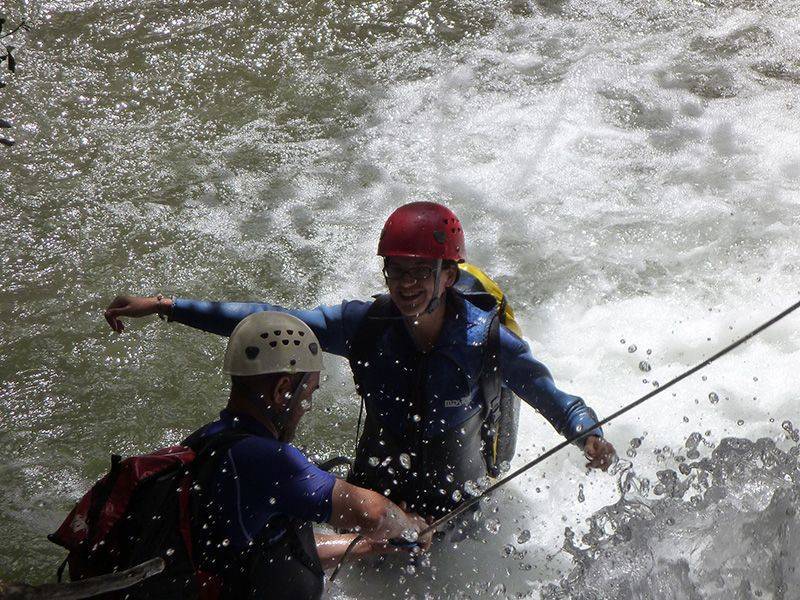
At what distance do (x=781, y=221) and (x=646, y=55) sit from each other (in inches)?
112

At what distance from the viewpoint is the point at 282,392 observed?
2887 mm

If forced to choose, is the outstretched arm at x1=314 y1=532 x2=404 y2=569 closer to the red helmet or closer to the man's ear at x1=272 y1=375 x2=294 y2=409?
the man's ear at x1=272 y1=375 x2=294 y2=409

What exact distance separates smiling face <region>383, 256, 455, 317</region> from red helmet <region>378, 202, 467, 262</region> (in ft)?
0.12

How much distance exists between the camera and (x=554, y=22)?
31.7 ft

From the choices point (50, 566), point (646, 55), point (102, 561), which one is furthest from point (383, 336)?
point (646, 55)

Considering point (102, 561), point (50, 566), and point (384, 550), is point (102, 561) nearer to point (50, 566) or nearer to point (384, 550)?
point (384, 550)

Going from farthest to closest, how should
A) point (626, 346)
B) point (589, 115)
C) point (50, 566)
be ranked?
point (589, 115), point (626, 346), point (50, 566)

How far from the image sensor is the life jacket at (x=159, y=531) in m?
2.67

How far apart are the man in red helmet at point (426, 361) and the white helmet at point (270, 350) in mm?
528

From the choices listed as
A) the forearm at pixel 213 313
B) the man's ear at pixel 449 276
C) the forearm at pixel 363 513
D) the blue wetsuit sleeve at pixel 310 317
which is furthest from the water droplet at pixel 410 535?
the forearm at pixel 213 313

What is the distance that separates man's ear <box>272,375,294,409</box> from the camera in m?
2.87

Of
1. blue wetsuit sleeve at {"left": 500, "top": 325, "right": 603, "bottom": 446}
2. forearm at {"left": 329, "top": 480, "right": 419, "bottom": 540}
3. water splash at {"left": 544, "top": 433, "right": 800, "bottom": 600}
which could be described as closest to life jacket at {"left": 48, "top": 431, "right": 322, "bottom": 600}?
forearm at {"left": 329, "top": 480, "right": 419, "bottom": 540}

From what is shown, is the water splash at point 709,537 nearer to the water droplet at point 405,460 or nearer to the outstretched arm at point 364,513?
the water droplet at point 405,460

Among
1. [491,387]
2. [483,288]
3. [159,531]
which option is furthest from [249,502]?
[483,288]
